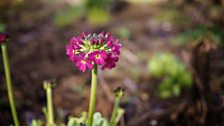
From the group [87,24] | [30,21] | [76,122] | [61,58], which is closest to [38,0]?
[30,21]

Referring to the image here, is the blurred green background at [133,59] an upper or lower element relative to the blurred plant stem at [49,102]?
upper

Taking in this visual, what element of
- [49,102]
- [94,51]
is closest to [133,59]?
[49,102]

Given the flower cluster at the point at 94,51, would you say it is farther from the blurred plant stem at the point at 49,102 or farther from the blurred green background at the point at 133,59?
the blurred green background at the point at 133,59

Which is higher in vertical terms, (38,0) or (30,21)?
(38,0)

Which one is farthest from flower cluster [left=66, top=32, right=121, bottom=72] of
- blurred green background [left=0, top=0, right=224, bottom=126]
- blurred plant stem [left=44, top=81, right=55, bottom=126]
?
blurred green background [left=0, top=0, right=224, bottom=126]

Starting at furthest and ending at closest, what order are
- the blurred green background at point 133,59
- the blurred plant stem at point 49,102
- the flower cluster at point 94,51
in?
the blurred green background at point 133,59 < the blurred plant stem at point 49,102 < the flower cluster at point 94,51

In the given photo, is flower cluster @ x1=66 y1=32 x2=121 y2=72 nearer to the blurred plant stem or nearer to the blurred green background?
the blurred plant stem

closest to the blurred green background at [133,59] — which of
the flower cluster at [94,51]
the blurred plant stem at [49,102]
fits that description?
the blurred plant stem at [49,102]

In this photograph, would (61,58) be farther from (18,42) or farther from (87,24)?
(87,24)
